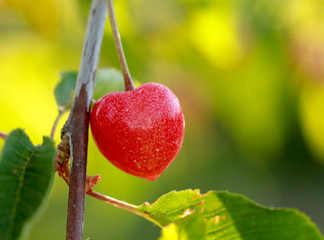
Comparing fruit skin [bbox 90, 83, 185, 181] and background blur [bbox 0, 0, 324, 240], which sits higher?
background blur [bbox 0, 0, 324, 240]

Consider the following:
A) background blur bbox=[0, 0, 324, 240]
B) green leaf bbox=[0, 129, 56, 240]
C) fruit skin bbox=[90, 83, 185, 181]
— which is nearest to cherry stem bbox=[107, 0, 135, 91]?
fruit skin bbox=[90, 83, 185, 181]

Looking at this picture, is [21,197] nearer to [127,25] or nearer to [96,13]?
[96,13]

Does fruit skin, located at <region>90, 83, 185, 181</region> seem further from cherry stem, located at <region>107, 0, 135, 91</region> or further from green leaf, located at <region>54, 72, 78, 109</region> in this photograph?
green leaf, located at <region>54, 72, 78, 109</region>

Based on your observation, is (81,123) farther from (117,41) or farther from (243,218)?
(243,218)

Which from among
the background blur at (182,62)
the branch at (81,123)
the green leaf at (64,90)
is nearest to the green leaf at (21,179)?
the branch at (81,123)

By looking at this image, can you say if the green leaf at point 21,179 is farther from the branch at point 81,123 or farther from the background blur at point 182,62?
the background blur at point 182,62
